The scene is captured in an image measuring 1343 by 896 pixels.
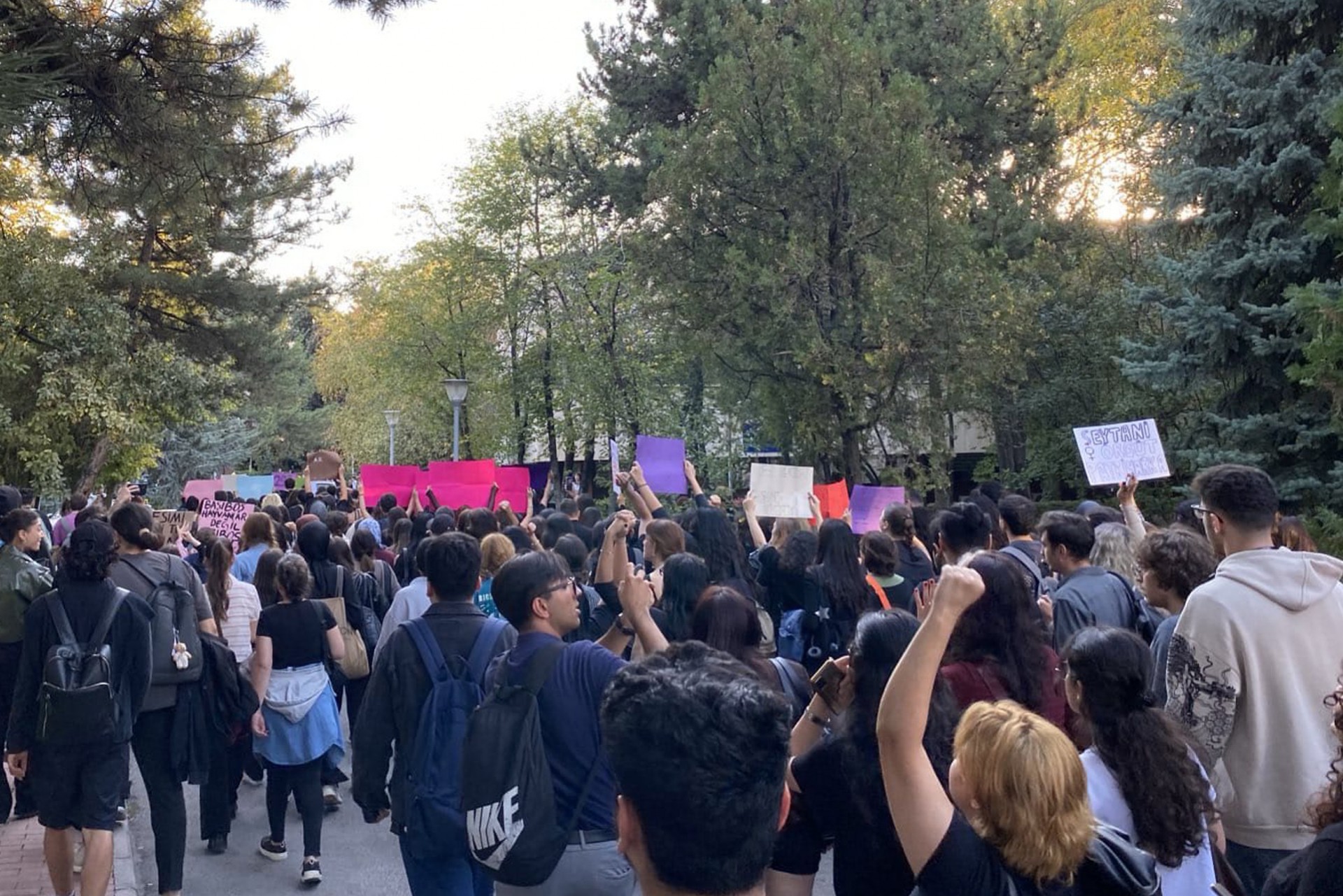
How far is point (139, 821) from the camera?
8062mm

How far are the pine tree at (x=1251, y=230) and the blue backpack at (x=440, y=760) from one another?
39.6 feet

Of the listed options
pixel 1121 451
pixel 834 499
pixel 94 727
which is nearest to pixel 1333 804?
pixel 94 727

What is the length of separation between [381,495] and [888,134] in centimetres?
872

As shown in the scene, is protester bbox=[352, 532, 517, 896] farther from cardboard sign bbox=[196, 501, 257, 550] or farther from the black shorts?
cardboard sign bbox=[196, 501, 257, 550]

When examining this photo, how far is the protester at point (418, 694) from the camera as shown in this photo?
4.42 m

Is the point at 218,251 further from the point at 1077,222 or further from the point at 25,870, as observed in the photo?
the point at 25,870

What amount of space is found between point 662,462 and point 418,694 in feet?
26.2

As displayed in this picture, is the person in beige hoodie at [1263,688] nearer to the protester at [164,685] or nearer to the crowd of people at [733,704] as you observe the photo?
the crowd of people at [733,704]

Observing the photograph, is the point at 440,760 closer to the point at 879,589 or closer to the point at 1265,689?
the point at 1265,689

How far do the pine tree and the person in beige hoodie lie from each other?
10.8m

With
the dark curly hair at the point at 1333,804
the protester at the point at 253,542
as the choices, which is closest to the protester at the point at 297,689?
the protester at the point at 253,542

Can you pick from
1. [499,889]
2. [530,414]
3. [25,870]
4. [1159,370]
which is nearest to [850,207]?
[1159,370]

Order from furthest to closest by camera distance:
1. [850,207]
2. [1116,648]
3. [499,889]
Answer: [850,207], [499,889], [1116,648]

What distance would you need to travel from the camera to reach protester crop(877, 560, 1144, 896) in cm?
250
